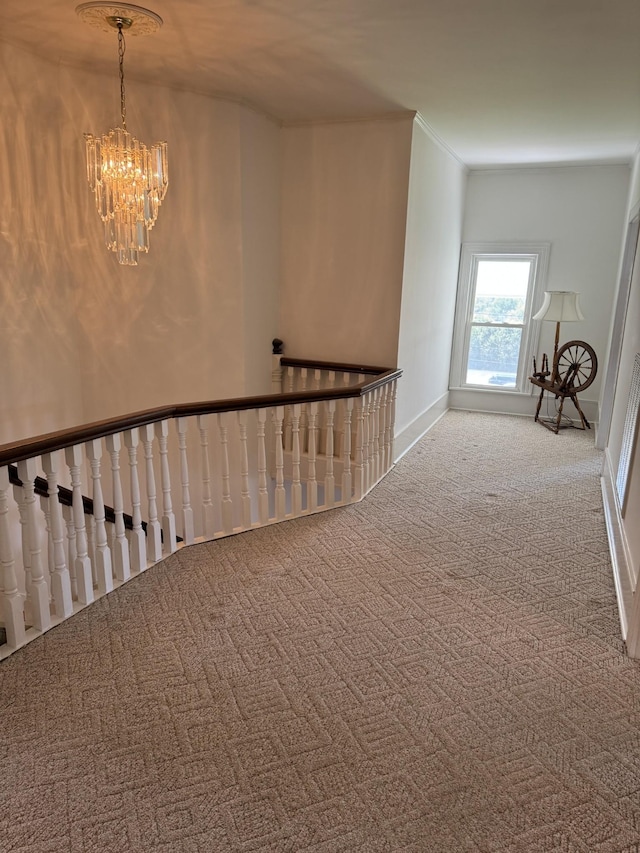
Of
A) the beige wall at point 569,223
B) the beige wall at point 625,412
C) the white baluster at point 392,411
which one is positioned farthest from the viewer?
the beige wall at point 569,223

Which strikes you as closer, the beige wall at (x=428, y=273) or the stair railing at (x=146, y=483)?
the stair railing at (x=146, y=483)

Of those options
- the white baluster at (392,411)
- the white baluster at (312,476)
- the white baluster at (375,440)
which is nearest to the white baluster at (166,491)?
the white baluster at (312,476)

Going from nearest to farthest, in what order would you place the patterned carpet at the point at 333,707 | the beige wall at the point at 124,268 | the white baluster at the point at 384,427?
1. the patterned carpet at the point at 333,707
2. the beige wall at the point at 124,268
3. the white baluster at the point at 384,427

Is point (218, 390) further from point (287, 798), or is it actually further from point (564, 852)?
point (564, 852)

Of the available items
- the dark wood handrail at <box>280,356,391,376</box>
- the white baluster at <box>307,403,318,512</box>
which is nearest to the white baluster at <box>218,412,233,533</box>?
the white baluster at <box>307,403,318,512</box>

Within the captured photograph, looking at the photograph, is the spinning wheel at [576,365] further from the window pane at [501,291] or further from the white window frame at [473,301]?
the window pane at [501,291]

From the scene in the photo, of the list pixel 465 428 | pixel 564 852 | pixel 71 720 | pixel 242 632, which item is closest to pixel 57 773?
pixel 71 720

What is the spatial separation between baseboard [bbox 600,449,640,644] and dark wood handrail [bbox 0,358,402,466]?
1719 mm

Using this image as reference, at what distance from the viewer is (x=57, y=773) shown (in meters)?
1.75

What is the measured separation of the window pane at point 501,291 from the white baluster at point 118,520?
5.40 meters

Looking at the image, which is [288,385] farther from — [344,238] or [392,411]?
[344,238]

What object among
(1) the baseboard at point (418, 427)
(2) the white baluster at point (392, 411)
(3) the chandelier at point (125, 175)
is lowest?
(1) the baseboard at point (418, 427)

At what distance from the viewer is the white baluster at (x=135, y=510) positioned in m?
2.73

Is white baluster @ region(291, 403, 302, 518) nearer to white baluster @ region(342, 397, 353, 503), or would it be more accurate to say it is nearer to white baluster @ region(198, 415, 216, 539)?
white baluster @ region(342, 397, 353, 503)
